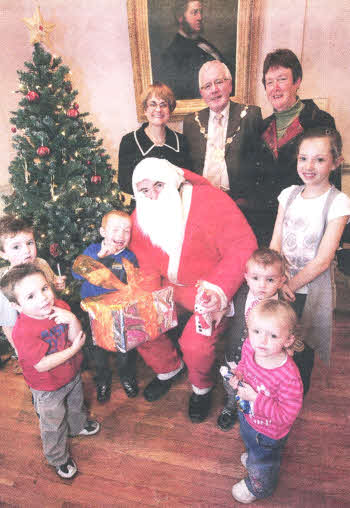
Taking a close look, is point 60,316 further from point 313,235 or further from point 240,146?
point 240,146

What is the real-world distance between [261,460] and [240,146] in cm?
213

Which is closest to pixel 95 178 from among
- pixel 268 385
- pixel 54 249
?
pixel 54 249

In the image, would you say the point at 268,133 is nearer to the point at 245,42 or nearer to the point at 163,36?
the point at 245,42

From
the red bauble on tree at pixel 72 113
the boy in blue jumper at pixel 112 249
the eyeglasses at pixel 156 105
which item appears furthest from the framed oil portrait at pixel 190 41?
the boy in blue jumper at pixel 112 249

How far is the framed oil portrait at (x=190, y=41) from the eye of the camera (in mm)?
3277

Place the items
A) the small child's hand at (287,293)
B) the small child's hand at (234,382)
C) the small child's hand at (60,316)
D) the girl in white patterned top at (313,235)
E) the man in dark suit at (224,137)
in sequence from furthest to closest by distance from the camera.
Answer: the man in dark suit at (224,137)
the small child's hand at (287,293)
the girl in white patterned top at (313,235)
the small child's hand at (60,316)
the small child's hand at (234,382)

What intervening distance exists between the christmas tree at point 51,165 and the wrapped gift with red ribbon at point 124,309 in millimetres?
641

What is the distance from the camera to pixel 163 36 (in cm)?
342

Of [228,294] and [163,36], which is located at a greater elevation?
[163,36]

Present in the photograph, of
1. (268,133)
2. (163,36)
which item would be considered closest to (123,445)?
(268,133)

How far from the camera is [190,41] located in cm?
337

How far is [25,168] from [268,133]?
186cm

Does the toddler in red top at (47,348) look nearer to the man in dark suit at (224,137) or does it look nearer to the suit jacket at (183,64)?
the man in dark suit at (224,137)

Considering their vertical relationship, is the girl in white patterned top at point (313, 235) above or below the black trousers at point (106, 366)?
above
